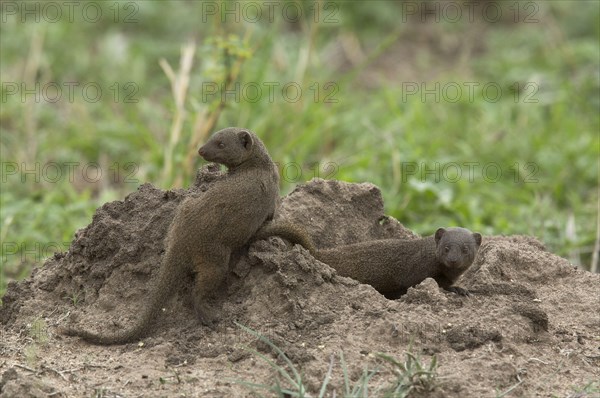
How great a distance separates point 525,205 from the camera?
25.0ft

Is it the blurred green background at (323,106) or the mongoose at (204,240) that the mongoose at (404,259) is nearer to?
the mongoose at (204,240)

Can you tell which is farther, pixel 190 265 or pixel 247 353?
pixel 190 265

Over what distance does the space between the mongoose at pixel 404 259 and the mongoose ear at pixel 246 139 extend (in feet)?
2.27

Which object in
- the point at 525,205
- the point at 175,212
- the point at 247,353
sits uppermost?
the point at 175,212

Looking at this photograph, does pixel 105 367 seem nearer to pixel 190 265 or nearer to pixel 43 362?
pixel 43 362

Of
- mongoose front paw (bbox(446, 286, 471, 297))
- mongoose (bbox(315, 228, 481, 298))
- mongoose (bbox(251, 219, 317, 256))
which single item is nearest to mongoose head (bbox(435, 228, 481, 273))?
mongoose (bbox(315, 228, 481, 298))

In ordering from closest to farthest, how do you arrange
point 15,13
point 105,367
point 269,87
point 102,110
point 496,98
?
1. point 105,367
2. point 269,87
3. point 102,110
4. point 496,98
5. point 15,13

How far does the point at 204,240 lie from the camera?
4.21m

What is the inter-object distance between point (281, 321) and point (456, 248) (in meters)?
1.18

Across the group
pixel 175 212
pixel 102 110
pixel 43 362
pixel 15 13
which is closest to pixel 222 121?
pixel 102 110

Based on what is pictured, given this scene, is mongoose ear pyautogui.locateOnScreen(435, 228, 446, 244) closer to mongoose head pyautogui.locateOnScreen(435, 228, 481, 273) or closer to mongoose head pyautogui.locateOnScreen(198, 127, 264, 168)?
mongoose head pyautogui.locateOnScreen(435, 228, 481, 273)

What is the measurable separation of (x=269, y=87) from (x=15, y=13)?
467cm

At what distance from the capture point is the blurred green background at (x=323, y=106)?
7.15 m

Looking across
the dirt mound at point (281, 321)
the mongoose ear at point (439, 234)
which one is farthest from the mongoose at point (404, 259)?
the dirt mound at point (281, 321)
